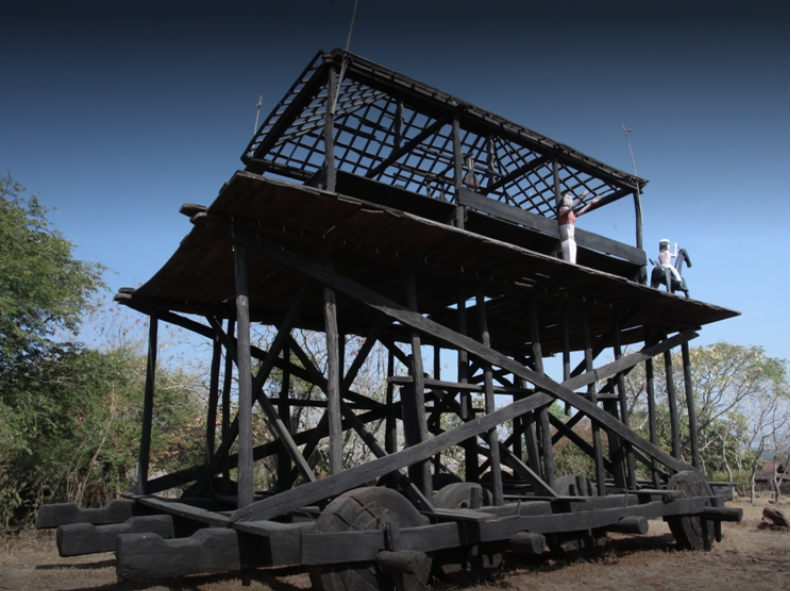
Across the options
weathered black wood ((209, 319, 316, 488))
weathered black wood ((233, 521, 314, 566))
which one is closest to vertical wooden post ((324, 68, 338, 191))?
weathered black wood ((209, 319, 316, 488))

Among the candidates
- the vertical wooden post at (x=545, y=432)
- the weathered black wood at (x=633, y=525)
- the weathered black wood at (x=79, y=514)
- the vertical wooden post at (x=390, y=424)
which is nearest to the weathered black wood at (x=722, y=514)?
the weathered black wood at (x=633, y=525)

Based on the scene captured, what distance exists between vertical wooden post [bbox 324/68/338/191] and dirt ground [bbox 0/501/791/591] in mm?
4341

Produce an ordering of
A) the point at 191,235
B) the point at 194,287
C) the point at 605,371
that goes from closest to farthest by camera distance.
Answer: the point at 191,235 → the point at 194,287 → the point at 605,371

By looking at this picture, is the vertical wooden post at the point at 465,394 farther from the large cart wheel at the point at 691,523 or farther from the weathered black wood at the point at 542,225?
the large cart wheel at the point at 691,523

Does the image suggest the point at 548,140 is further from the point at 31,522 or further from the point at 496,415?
the point at 31,522

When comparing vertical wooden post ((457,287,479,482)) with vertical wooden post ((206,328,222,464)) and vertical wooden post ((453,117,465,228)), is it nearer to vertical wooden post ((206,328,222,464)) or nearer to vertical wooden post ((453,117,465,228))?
vertical wooden post ((453,117,465,228))

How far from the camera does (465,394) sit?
830 cm

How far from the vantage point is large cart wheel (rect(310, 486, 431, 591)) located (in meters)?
5.55

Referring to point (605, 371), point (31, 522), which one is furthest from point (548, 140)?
point (31, 522)

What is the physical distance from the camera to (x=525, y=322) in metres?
11.0

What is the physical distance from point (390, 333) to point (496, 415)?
10.3 ft

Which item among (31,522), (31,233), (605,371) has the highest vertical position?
(31,233)

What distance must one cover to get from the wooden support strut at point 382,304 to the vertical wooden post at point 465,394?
32 centimetres

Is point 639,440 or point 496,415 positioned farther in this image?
point 639,440
